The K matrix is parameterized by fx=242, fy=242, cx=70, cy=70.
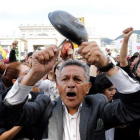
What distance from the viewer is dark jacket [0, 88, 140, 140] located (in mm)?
1460

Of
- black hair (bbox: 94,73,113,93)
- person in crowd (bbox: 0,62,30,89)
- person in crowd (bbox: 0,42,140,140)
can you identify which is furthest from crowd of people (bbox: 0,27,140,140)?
black hair (bbox: 94,73,113,93)

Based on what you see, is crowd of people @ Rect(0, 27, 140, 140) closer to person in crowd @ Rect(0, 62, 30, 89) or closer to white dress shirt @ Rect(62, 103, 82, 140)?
white dress shirt @ Rect(62, 103, 82, 140)

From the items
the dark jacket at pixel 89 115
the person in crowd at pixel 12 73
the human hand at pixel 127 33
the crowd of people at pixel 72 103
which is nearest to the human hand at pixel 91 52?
the crowd of people at pixel 72 103

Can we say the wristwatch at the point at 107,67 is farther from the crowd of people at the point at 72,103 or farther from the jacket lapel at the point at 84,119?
the jacket lapel at the point at 84,119

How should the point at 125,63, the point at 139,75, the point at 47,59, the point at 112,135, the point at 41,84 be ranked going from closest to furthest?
the point at 47,59, the point at 112,135, the point at 125,63, the point at 139,75, the point at 41,84

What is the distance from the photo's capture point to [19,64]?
104 inches

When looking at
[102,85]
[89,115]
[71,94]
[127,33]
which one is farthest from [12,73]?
[127,33]

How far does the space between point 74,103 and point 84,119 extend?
12cm

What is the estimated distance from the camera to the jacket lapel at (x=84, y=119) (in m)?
1.49

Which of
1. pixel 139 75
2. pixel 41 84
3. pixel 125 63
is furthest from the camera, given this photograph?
pixel 41 84

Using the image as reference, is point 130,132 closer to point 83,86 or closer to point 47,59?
point 83,86

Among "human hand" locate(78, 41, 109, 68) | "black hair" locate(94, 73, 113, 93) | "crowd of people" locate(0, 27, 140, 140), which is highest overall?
"human hand" locate(78, 41, 109, 68)

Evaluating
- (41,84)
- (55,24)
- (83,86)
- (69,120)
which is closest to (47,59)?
(55,24)

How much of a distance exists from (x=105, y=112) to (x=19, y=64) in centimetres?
137
